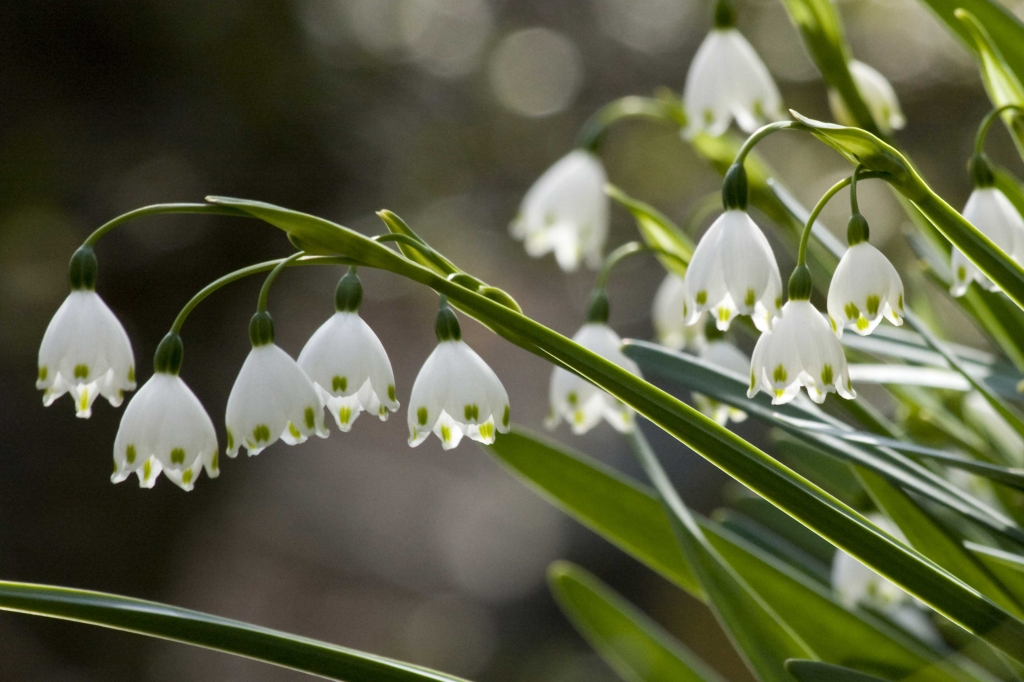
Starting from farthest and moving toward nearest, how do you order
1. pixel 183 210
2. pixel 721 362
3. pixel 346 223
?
pixel 346 223, pixel 721 362, pixel 183 210

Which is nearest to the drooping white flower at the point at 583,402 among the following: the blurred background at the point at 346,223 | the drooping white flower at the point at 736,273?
the drooping white flower at the point at 736,273

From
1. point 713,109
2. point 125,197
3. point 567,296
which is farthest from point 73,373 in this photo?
point 567,296

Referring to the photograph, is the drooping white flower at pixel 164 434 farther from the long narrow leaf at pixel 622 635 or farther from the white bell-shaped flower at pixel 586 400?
the long narrow leaf at pixel 622 635

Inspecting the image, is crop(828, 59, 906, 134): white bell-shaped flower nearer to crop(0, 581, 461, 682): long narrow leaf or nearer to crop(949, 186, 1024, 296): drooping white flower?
crop(949, 186, 1024, 296): drooping white flower

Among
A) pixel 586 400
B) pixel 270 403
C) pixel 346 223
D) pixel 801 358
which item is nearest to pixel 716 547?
pixel 586 400

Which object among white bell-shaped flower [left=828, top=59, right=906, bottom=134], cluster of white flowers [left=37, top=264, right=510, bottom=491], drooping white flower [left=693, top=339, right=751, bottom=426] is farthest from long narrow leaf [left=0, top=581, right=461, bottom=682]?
white bell-shaped flower [left=828, top=59, right=906, bottom=134]

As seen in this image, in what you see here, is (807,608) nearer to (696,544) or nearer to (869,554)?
(696,544)

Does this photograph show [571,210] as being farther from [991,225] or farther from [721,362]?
[991,225]
